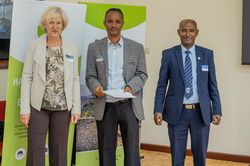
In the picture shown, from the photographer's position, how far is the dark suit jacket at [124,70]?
285cm

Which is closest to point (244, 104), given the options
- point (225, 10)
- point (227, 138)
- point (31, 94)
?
point (227, 138)

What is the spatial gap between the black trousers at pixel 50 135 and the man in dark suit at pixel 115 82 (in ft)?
1.01

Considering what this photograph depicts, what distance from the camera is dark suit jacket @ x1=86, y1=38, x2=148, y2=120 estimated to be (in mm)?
2854

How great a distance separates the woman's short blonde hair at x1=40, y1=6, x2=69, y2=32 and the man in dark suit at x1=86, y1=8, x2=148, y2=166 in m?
0.33

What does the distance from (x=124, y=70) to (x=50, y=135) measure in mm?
775

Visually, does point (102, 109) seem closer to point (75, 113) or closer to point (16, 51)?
point (75, 113)

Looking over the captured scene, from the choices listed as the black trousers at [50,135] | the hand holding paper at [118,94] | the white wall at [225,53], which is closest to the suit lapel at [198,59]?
the hand holding paper at [118,94]

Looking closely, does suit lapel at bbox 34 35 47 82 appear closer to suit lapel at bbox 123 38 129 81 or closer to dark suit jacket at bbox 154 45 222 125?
suit lapel at bbox 123 38 129 81

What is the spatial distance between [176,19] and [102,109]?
82.1 inches

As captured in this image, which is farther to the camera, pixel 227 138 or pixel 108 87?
pixel 227 138

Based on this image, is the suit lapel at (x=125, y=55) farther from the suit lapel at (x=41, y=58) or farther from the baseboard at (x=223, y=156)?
the baseboard at (x=223, y=156)

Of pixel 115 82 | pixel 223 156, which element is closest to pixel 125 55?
pixel 115 82

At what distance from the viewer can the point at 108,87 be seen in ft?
9.38

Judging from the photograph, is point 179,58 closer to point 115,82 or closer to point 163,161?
point 115,82
